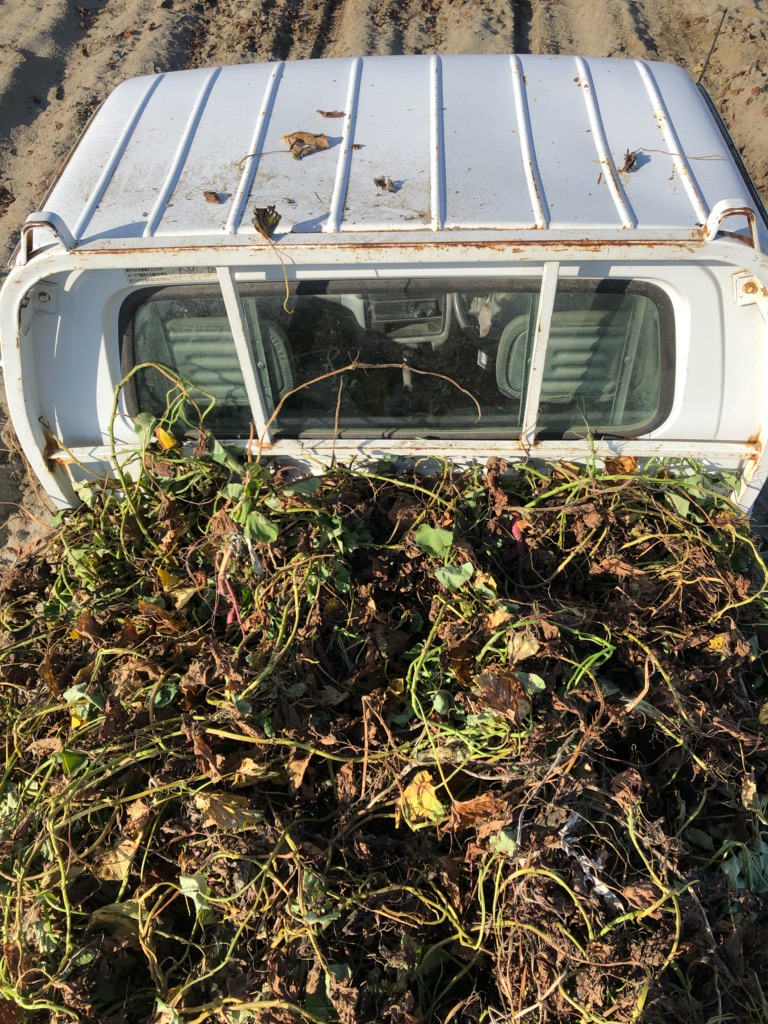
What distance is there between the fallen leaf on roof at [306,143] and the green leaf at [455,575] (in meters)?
1.42

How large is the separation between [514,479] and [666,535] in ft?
1.80

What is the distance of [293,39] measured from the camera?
7.78 m

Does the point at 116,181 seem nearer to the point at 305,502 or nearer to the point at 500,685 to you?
the point at 305,502

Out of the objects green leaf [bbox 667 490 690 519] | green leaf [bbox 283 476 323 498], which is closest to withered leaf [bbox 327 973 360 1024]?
green leaf [bbox 283 476 323 498]

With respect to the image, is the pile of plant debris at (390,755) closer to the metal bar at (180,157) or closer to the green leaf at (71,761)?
the green leaf at (71,761)

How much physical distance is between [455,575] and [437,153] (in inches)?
52.5

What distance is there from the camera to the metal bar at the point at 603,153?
2.23 metres

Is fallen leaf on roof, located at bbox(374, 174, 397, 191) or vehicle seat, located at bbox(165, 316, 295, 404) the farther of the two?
vehicle seat, located at bbox(165, 316, 295, 404)

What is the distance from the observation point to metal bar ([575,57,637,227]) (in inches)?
87.9

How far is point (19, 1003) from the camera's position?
1990mm

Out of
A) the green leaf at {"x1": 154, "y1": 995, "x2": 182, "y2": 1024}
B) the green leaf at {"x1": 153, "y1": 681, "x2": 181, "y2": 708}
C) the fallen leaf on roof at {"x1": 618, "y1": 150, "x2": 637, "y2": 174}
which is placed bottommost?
the green leaf at {"x1": 154, "y1": 995, "x2": 182, "y2": 1024}

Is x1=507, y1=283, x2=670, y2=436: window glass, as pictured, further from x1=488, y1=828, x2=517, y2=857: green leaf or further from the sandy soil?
the sandy soil

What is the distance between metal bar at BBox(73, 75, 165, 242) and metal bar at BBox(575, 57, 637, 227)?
157 cm

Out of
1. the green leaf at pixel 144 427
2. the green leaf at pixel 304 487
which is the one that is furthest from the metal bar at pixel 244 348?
the green leaf at pixel 144 427
